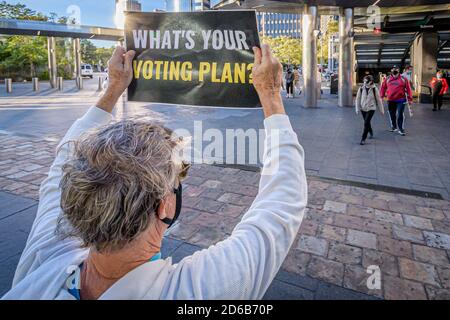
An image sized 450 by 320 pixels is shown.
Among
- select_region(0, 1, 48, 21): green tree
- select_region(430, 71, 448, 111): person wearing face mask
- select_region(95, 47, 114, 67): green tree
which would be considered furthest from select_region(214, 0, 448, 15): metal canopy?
select_region(95, 47, 114, 67): green tree

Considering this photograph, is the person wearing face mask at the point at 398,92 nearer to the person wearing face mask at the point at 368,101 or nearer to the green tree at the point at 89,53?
the person wearing face mask at the point at 368,101

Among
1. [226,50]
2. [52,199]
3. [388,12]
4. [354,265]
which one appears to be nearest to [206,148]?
[354,265]

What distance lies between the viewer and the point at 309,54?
15164 mm

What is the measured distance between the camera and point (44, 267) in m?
1.09

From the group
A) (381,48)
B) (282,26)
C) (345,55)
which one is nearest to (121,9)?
(345,55)

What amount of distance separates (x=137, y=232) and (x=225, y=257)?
271mm

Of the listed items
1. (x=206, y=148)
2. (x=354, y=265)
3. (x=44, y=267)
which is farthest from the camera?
(x=206, y=148)

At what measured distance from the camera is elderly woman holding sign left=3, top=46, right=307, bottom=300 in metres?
0.97

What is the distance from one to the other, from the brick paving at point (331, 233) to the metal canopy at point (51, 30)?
65.6ft

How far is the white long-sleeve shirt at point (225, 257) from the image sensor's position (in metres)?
0.99

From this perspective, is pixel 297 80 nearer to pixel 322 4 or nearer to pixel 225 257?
pixel 322 4
